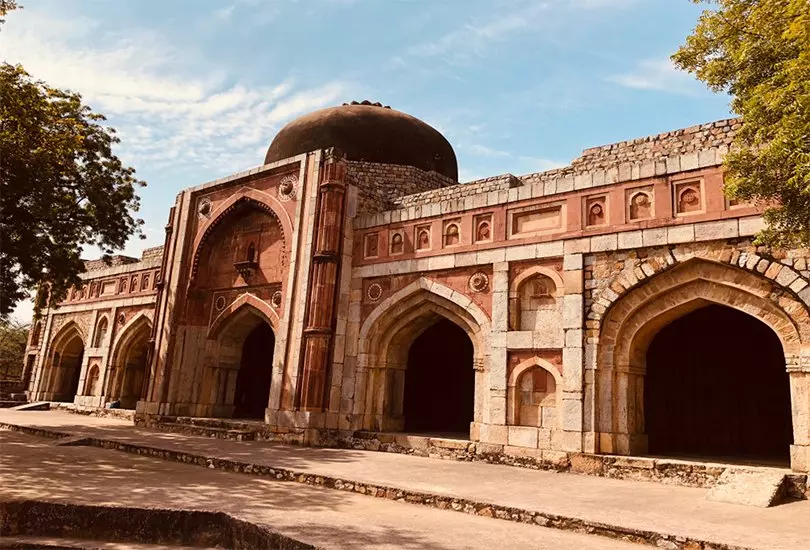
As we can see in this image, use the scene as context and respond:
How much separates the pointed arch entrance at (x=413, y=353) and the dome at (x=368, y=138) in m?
4.21

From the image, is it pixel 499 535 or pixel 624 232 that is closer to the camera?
pixel 499 535

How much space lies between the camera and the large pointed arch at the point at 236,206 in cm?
1189

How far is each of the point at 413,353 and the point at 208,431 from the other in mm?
4481

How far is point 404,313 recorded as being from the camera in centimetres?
1040

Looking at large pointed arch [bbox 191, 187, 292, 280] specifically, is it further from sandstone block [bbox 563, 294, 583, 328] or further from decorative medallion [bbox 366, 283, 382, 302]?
sandstone block [bbox 563, 294, 583, 328]

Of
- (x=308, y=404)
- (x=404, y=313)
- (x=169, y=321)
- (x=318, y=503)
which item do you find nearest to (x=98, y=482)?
(x=318, y=503)

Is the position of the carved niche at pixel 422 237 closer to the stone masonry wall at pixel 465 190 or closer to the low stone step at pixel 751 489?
the stone masonry wall at pixel 465 190

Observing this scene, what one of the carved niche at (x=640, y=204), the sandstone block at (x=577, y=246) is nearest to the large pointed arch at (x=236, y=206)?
the sandstone block at (x=577, y=246)

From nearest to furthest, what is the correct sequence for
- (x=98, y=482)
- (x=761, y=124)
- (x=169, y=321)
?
(x=761, y=124) → (x=98, y=482) → (x=169, y=321)

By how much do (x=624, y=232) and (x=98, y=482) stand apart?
709cm

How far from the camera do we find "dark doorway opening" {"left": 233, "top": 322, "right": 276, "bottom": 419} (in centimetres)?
1510

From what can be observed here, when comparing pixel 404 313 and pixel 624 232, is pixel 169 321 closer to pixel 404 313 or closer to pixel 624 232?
pixel 404 313

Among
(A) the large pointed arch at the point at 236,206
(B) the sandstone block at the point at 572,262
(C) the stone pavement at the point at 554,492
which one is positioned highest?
(A) the large pointed arch at the point at 236,206

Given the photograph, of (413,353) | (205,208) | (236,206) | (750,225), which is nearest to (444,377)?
(413,353)
